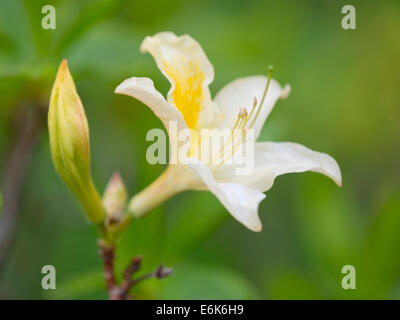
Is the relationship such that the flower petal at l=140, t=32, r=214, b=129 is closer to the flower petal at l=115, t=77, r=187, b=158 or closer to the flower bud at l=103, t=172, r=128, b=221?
the flower petal at l=115, t=77, r=187, b=158

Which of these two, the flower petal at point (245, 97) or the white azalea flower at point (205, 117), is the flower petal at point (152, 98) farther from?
the flower petal at point (245, 97)

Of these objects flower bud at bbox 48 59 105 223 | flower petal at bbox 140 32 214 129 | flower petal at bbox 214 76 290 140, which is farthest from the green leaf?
flower bud at bbox 48 59 105 223

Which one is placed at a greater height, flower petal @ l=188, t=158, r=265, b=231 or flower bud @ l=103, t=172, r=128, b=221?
flower bud @ l=103, t=172, r=128, b=221

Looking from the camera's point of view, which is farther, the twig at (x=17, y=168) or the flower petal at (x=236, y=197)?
the twig at (x=17, y=168)

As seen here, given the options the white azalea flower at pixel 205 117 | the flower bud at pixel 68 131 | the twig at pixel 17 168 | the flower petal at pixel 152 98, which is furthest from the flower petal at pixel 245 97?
the twig at pixel 17 168

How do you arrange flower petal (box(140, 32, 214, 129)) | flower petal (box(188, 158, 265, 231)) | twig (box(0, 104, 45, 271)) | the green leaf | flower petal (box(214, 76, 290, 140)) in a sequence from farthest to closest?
the green leaf
twig (box(0, 104, 45, 271))
flower petal (box(214, 76, 290, 140))
flower petal (box(140, 32, 214, 129))
flower petal (box(188, 158, 265, 231))
